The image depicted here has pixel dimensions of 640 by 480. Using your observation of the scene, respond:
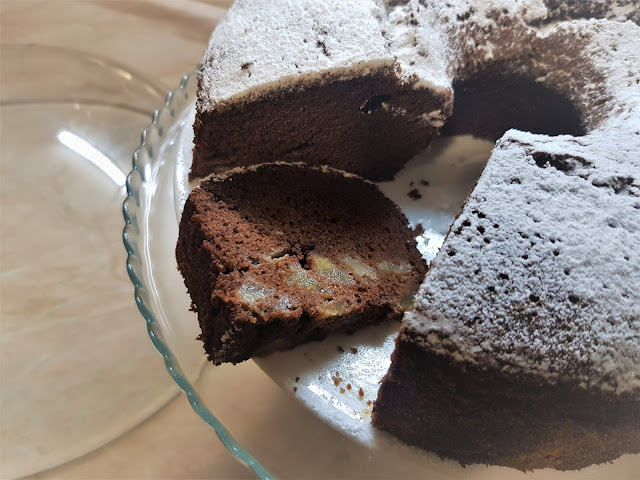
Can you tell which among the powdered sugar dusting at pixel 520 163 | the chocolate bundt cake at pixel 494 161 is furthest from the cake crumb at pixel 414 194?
the powdered sugar dusting at pixel 520 163

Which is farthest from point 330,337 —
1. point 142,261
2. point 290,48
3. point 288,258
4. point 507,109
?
point 507,109

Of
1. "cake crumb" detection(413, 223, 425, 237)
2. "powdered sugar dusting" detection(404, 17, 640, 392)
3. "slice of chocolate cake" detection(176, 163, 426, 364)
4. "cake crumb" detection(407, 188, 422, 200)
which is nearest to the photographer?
"powdered sugar dusting" detection(404, 17, 640, 392)

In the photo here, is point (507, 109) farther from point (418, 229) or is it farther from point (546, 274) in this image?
point (546, 274)

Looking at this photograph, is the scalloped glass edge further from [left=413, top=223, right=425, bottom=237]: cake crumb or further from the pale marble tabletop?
[left=413, top=223, right=425, bottom=237]: cake crumb

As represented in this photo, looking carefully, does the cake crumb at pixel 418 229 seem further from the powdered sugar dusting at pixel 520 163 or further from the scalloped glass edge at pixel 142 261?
the scalloped glass edge at pixel 142 261

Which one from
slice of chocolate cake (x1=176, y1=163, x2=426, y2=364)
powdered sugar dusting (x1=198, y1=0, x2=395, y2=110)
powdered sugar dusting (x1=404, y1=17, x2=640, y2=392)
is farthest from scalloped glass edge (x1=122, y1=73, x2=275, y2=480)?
powdered sugar dusting (x1=404, y1=17, x2=640, y2=392)

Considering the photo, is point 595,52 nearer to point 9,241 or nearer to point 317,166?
point 317,166
